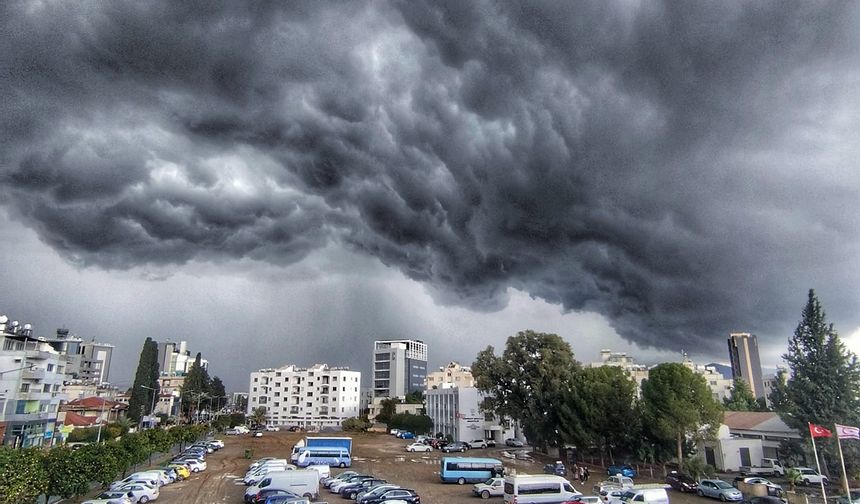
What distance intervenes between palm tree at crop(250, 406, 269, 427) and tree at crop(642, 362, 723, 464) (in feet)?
397

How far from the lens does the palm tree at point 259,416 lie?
150 m

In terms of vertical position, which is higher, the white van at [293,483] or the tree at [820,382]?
the tree at [820,382]

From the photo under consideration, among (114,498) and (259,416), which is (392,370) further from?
(114,498)

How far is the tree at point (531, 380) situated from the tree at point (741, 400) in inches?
1670

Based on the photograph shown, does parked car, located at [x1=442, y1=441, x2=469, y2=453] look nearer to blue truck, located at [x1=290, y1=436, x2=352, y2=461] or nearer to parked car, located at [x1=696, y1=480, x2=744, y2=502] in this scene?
blue truck, located at [x1=290, y1=436, x2=352, y2=461]

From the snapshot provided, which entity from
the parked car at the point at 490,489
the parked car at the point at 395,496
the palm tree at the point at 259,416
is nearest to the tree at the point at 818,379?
the parked car at the point at 490,489

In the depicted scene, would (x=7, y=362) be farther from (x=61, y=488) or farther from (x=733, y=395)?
(x=733, y=395)

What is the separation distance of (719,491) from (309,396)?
128352 mm

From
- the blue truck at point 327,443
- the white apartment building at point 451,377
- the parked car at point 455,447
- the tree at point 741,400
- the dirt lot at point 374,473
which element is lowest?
the dirt lot at point 374,473

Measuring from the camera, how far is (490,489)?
42688 mm

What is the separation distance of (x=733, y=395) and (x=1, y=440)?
376ft

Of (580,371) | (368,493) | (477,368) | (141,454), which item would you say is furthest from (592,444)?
(141,454)

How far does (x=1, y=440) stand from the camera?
6425 cm

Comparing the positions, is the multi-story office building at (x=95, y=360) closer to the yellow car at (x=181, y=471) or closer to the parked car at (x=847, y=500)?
the yellow car at (x=181, y=471)
